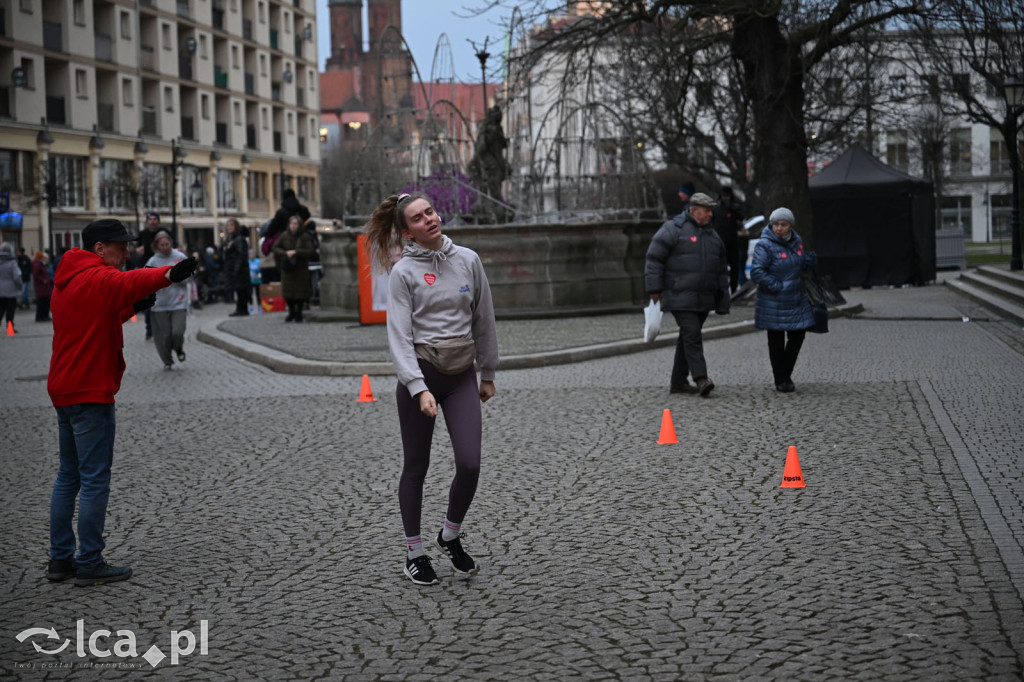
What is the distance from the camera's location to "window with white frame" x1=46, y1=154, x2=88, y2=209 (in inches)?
1706

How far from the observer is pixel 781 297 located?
12312 millimetres

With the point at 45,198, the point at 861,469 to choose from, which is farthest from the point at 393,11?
the point at 861,469

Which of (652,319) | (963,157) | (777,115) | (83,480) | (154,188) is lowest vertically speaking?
(83,480)

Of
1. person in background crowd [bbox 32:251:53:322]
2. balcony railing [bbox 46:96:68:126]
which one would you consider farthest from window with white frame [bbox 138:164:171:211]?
person in background crowd [bbox 32:251:53:322]

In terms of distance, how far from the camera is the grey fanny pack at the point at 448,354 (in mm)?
6016

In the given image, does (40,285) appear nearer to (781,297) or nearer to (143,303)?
(781,297)

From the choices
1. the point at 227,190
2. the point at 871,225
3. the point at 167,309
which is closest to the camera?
the point at 167,309

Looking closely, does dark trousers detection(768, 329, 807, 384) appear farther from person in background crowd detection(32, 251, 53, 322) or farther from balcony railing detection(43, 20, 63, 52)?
balcony railing detection(43, 20, 63, 52)

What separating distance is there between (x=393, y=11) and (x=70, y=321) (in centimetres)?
13687

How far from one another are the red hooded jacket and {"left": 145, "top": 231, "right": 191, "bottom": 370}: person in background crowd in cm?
942

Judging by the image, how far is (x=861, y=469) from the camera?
331 inches

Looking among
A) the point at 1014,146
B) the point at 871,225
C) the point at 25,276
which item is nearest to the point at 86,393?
the point at 871,225

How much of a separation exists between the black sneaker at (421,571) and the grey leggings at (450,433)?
12 cm

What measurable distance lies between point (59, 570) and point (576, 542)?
2.46 m
